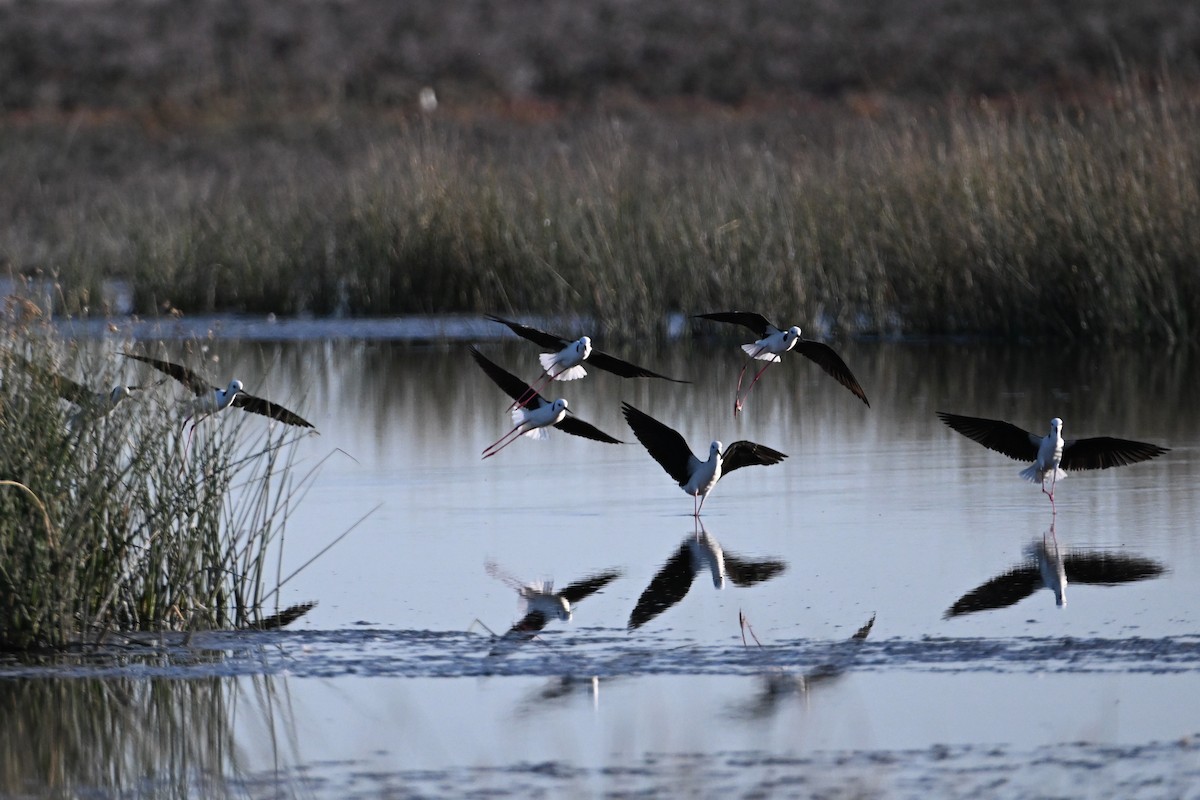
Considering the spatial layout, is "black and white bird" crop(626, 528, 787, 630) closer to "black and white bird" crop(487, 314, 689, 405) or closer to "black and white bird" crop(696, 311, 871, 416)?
"black and white bird" crop(487, 314, 689, 405)

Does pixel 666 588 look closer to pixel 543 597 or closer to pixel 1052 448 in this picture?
pixel 543 597

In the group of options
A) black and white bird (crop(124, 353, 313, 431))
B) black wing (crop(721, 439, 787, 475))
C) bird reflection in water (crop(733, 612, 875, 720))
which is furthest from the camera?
black wing (crop(721, 439, 787, 475))

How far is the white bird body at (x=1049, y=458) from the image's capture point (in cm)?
697

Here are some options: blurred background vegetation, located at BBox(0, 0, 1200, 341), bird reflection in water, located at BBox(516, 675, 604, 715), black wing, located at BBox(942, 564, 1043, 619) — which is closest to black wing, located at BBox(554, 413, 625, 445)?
black wing, located at BBox(942, 564, 1043, 619)

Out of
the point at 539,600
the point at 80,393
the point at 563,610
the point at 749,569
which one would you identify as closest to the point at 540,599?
the point at 539,600

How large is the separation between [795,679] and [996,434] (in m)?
2.65

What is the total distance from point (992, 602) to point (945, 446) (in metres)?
3.30

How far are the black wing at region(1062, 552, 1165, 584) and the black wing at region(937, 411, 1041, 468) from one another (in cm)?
95

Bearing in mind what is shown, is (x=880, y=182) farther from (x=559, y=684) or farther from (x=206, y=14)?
(x=206, y=14)

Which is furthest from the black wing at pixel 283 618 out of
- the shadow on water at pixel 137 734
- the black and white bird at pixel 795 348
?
the black and white bird at pixel 795 348

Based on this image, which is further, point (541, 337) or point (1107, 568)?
point (541, 337)

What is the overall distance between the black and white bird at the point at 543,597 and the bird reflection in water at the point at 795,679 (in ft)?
2.07

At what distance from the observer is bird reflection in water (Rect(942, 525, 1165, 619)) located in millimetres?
5742

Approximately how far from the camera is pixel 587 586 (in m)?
6.14
